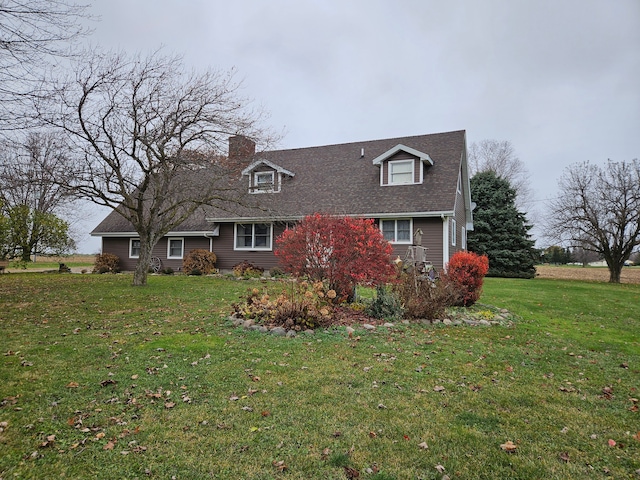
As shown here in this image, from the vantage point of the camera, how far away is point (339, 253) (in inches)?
329

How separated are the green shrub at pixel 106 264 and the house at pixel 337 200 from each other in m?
0.58

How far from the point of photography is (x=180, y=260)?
20.6 m

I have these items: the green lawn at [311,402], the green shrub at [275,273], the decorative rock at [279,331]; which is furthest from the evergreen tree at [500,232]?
A: the decorative rock at [279,331]

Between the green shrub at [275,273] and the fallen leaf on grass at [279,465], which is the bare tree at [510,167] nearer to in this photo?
the green shrub at [275,273]

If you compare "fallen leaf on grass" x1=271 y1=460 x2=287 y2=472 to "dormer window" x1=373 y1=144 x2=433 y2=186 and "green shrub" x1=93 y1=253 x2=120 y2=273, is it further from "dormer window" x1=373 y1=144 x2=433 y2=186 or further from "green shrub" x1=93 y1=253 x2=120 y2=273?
"green shrub" x1=93 y1=253 x2=120 y2=273

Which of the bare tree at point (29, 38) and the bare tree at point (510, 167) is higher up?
the bare tree at point (510, 167)

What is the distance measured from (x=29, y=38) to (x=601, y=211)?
2802 cm

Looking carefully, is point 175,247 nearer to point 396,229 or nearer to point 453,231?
point 396,229

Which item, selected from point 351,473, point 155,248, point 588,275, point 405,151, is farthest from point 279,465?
point 588,275

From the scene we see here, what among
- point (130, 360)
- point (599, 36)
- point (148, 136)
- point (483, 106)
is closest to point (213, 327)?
point (130, 360)

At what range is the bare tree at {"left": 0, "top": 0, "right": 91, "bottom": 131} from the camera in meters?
6.66

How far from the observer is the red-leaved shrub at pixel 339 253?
27.4 feet

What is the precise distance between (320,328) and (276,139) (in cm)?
874

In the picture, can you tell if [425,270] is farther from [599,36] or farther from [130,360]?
[599,36]
